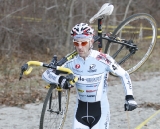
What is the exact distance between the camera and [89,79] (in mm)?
4957

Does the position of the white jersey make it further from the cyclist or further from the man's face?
the man's face

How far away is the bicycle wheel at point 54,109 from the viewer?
18.2ft

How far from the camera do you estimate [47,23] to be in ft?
65.5

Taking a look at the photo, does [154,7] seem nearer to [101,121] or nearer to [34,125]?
[34,125]

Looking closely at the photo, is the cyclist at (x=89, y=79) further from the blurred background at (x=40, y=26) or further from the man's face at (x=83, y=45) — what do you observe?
the blurred background at (x=40, y=26)

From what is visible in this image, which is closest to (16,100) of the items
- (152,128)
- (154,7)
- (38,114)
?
(38,114)

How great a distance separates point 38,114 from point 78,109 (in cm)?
337

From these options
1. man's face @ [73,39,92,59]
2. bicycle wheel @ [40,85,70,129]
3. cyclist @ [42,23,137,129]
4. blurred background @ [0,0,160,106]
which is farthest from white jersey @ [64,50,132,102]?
blurred background @ [0,0,160,106]

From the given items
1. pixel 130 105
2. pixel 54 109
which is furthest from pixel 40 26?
pixel 130 105

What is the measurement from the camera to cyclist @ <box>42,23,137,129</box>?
193 inches

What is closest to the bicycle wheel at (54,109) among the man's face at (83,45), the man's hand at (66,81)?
the man's hand at (66,81)

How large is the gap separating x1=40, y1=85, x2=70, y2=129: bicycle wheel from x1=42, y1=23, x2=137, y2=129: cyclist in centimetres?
54

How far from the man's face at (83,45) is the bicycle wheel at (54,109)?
804 millimetres

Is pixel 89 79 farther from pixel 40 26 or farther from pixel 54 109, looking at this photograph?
pixel 40 26
